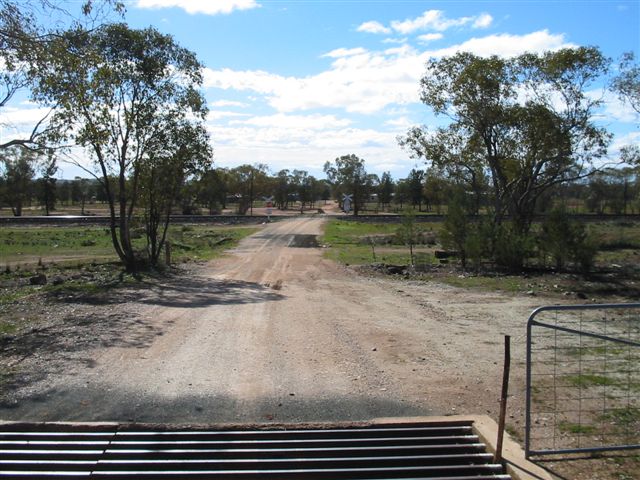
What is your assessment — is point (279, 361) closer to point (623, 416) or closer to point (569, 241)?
point (623, 416)

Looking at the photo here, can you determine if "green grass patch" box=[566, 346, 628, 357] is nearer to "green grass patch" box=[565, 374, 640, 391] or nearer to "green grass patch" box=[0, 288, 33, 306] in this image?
"green grass patch" box=[565, 374, 640, 391]

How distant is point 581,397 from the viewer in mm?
6254

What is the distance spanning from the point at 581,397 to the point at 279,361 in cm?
372

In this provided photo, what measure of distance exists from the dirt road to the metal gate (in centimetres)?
32

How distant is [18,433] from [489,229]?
1873 centimetres

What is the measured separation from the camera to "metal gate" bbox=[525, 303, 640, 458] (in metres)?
5.00

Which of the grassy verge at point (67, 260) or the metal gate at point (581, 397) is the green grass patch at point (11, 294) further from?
the metal gate at point (581, 397)

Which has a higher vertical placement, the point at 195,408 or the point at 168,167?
the point at 168,167

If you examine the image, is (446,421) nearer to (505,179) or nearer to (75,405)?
(75,405)

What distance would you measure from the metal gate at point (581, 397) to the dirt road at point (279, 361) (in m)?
0.32

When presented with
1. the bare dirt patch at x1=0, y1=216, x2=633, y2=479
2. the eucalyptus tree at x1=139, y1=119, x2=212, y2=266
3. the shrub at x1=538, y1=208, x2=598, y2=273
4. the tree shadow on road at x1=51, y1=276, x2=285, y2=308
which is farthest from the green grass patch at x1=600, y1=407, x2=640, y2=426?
the eucalyptus tree at x1=139, y1=119, x2=212, y2=266

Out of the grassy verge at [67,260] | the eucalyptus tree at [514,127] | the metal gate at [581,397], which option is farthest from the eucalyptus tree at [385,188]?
the metal gate at [581,397]

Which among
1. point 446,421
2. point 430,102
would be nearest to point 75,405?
point 446,421

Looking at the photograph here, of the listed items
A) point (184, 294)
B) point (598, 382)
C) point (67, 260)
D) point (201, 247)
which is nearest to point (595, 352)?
point (598, 382)
